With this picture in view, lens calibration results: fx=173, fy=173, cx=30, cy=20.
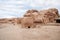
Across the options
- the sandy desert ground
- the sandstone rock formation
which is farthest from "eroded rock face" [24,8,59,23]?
the sandy desert ground

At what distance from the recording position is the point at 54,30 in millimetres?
2943

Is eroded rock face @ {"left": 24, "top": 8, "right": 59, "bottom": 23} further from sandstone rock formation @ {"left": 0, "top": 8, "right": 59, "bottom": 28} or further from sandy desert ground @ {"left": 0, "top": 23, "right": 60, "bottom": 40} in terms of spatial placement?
sandy desert ground @ {"left": 0, "top": 23, "right": 60, "bottom": 40}

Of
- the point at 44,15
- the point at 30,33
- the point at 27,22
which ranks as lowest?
the point at 30,33

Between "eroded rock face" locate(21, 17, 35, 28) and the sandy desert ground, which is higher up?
"eroded rock face" locate(21, 17, 35, 28)

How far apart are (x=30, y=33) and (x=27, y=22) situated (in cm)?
20

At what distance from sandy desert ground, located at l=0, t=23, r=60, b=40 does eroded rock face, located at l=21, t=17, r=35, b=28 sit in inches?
2.5

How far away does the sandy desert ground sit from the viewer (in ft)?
9.60

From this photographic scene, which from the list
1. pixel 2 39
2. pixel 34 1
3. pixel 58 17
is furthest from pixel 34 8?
pixel 2 39

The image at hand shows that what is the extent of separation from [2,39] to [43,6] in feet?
3.01

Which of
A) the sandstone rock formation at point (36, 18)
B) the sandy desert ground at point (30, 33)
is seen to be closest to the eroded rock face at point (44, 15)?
the sandstone rock formation at point (36, 18)

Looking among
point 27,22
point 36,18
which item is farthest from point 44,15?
point 27,22

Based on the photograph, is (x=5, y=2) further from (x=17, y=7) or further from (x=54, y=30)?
(x=54, y=30)

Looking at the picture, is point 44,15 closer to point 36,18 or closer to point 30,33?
point 36,18

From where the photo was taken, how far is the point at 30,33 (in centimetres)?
295
